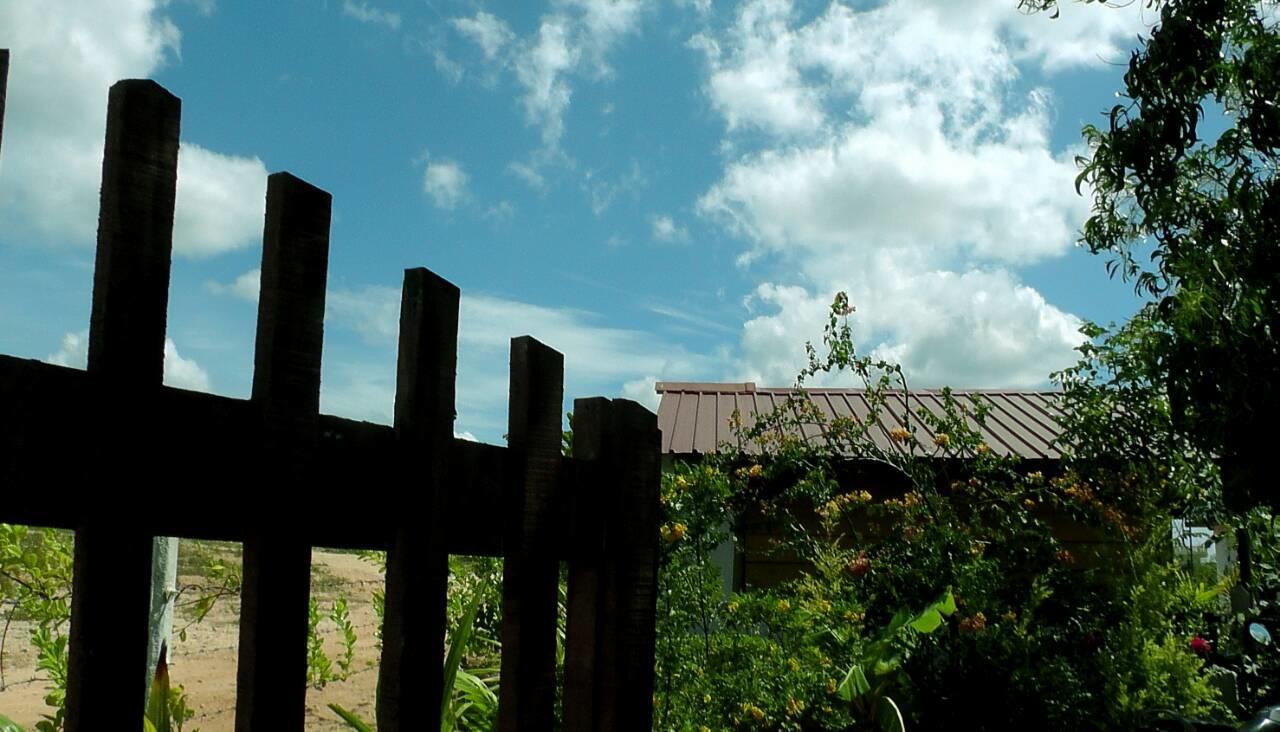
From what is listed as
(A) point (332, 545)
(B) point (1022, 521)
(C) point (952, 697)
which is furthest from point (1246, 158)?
(A) point (332, 545)

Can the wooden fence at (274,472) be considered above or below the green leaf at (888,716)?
above

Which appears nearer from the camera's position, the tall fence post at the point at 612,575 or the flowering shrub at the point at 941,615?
the tall fence post at the point at 612,575

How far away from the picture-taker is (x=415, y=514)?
1728 mm

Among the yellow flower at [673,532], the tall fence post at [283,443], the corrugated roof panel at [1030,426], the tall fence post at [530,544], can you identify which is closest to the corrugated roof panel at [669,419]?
the corrugated roof panel at [1030,426]

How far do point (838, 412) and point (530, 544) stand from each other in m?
9.00

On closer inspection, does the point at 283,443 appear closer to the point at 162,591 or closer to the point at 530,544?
the point at 530,544

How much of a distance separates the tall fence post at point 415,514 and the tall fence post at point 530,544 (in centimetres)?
21

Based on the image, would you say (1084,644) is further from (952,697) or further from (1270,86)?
(1270,86)

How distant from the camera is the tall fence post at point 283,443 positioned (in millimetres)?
1510

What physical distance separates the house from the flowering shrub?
47cm

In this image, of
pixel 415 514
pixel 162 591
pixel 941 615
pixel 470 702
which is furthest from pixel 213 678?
pixel 415 514

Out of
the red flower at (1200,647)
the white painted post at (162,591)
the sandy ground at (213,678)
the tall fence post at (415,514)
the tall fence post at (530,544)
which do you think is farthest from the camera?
the sandy ground at (213,678)

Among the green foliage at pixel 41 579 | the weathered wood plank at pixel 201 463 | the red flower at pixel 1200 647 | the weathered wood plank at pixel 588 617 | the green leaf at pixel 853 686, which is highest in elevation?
the weathered wood plank at pixel 201 463

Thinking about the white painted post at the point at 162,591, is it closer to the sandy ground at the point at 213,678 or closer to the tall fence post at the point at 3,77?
the sandy ground at the point at 213,678
